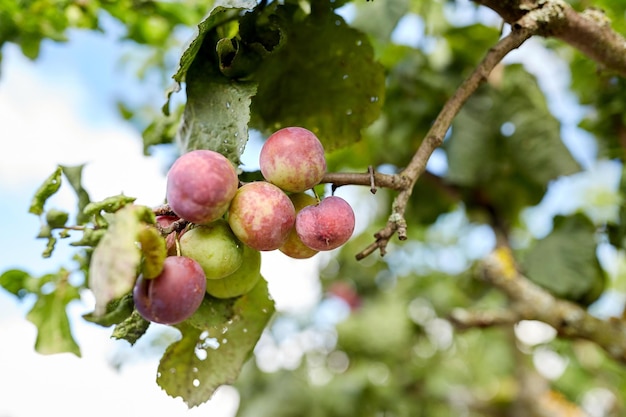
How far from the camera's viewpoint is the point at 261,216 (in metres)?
0.49

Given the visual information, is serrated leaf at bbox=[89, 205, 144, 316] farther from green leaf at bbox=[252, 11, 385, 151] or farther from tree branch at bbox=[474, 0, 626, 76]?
tree branch at bbox=[474, 0, 626, 76]

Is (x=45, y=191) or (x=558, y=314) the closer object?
(x=45, y=191)

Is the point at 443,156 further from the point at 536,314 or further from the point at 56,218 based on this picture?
the point at 56,218

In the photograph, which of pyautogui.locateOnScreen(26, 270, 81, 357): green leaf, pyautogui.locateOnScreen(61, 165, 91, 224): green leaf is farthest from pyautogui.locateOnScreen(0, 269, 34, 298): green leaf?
pyautogui.locateOnScreen(61, 165, 91, 224): green leaf

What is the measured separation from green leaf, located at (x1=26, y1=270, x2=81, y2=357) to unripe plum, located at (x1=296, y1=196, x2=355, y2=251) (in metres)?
0.34

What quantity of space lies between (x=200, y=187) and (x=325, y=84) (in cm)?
29

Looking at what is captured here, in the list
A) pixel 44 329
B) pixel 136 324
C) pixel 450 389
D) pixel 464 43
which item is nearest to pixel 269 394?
pixel 450 389

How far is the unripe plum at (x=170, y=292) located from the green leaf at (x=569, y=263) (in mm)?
823

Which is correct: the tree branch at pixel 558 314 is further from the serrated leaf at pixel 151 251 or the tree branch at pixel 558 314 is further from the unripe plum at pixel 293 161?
the serrated leaf at pixel 151 251

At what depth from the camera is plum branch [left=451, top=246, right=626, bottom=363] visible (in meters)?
1.04

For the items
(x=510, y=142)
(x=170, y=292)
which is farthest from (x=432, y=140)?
(x=510, y=142)

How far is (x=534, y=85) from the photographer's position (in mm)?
1290

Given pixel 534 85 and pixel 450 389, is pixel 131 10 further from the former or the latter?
pixel 450 389

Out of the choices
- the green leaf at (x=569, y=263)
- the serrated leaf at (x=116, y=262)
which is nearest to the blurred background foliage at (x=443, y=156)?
the green leaf at (x=569, y=263)
